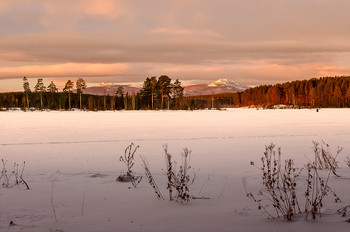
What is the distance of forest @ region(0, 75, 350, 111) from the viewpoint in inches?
3888

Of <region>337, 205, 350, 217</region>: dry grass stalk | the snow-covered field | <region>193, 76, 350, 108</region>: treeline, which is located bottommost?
the snow-covered field

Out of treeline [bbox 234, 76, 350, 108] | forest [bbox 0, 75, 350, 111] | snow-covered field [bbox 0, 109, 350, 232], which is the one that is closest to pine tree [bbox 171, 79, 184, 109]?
forest [bbox 0, 75, 350, 111]

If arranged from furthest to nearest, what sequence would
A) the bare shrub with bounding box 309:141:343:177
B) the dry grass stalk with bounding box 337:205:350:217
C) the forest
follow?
the forest, the bare shrub with bounding box 309:141:343:177, the dry grass stalk with bounding box 337:205:350:217

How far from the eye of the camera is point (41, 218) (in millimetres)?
4781

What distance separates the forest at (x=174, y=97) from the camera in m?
98.8

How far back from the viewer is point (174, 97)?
102m

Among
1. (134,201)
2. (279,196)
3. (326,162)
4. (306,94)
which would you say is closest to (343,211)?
(279,196)

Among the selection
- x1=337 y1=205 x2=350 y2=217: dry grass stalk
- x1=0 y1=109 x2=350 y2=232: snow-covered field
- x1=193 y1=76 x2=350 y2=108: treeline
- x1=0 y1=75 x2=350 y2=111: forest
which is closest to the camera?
x1=0 y1=109 x2=350 y2=232: snow-covered field

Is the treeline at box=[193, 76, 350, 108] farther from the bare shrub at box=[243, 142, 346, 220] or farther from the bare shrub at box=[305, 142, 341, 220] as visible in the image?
the bare shrub at box=[243, 142, 346, 220]

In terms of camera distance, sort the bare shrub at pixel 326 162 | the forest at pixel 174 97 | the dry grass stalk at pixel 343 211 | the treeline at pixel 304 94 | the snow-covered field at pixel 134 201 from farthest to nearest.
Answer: the treeline at pixel 304 94
the forest at pixel 174 97
the bare shrub at pixel 326 162
the dry grass stalk at pixel 343 211
the snow-covered field at pixel 134 201

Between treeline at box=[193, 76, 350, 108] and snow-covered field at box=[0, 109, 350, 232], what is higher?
treeline at box=[193, 76, 350, 108]

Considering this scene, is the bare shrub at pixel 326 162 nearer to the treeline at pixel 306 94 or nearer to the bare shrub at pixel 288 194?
the bare shrub at pixel 288 194

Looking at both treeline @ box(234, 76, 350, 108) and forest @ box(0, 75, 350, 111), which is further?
treeline @ box(234, 76, 350, 108)

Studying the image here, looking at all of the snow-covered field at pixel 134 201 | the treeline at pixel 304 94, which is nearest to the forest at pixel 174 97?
the treeline at pixel 304 94
